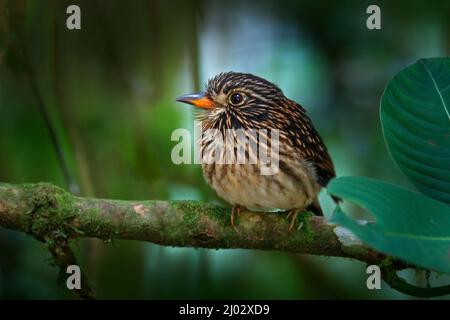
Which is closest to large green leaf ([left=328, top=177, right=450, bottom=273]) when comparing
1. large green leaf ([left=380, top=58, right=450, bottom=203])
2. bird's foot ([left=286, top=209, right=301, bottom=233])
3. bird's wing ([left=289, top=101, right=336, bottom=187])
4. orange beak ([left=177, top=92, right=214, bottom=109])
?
large green leaf ([left=380, top=58, right=450, bottom=203])

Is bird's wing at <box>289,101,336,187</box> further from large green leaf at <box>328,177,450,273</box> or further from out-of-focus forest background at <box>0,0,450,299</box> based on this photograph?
large green leaf at <box>328,177,450,273</box>

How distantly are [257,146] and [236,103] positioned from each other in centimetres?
21

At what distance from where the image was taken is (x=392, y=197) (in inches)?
45.0

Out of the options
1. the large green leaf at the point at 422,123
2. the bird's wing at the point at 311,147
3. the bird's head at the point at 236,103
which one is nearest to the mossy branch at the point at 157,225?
the bird's wing at the point at 311,147

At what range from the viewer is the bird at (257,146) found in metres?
1.98

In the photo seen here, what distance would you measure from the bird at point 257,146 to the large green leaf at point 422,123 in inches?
26.0

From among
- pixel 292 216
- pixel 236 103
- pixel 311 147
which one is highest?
pixel 236 103

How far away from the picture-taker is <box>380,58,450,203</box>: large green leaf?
4.37ft

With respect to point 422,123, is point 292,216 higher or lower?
lower

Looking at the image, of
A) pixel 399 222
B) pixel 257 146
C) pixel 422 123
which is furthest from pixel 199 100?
pixel 399 222

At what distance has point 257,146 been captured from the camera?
6.79ft

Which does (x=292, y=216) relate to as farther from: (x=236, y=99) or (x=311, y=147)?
(x=236, y=99)
